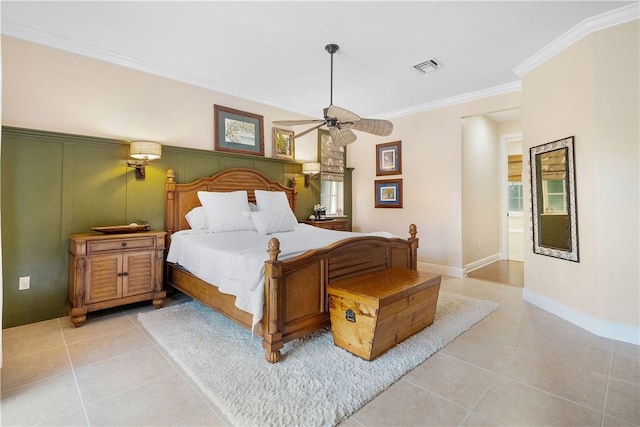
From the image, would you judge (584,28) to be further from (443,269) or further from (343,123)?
(443,269)

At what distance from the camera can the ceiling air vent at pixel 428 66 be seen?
349cm

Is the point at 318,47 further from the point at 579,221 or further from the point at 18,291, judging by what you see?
the point at 18,291

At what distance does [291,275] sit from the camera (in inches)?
88.2

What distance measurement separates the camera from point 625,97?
2.59m

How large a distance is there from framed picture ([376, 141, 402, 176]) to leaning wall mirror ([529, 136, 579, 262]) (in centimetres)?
216

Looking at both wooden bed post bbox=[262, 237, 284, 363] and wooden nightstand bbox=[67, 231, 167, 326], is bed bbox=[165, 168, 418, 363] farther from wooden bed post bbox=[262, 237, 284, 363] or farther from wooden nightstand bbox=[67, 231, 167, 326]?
wooden nightstand bbox=[67, 231, 167, 326]

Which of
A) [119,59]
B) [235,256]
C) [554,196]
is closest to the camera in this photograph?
[235,256]

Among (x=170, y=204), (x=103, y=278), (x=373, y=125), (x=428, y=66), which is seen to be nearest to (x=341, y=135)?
(x=373, y=125)

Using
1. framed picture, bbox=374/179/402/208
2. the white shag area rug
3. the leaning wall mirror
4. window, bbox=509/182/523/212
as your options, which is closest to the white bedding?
the white shag area rug

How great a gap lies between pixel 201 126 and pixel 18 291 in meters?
2.56

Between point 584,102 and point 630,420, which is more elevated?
point 584,102

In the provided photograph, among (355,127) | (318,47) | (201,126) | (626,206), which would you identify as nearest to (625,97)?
(626,206)

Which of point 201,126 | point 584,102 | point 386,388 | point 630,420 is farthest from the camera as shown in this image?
point 201,126

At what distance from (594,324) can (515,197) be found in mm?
4614
